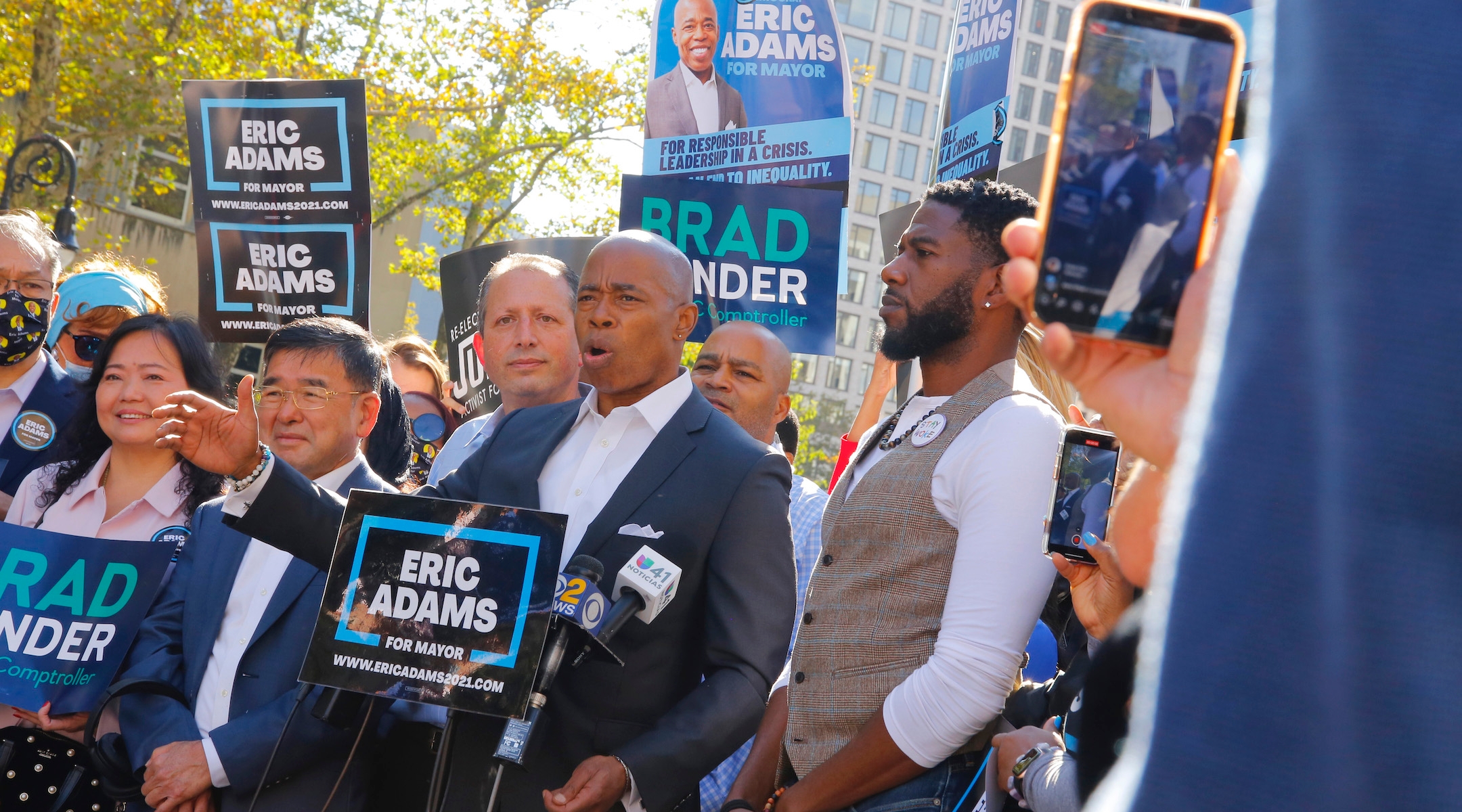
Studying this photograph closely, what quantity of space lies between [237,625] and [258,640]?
0.12 metres

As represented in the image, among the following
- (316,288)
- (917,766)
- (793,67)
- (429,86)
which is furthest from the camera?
(429,86)

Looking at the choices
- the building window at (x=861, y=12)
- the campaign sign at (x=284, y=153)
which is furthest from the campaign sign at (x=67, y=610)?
the building window at (x=861, y=12)

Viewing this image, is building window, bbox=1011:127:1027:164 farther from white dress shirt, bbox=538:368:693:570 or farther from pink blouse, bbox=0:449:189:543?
white dress shirt, bbox=538:368:693:570

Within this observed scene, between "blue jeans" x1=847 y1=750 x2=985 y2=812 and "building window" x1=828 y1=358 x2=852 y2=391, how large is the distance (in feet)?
288

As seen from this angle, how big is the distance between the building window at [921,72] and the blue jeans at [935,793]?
9525 centimetres

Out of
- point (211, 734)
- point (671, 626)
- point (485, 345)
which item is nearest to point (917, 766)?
point (671, 626)

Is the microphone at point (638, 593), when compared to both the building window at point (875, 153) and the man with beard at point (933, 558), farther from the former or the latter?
the building window at point (875, 153)

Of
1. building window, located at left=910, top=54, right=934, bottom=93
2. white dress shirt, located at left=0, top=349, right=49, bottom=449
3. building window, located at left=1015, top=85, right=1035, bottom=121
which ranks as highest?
building window, located at left=910, top=54, right=934, bottom=93

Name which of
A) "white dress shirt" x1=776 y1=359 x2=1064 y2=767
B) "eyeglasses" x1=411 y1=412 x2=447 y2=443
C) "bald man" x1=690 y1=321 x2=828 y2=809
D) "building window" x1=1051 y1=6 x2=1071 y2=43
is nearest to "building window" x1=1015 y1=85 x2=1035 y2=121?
"building window" x1=1051 y1=6 x2=1071 y2=43

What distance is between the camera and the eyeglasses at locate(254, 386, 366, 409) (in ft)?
13.0

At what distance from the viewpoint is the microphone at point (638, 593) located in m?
2.44

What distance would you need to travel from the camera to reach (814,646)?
2.92 meters

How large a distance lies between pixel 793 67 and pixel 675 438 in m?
3.74

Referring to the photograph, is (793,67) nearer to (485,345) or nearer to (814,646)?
(485,345)
